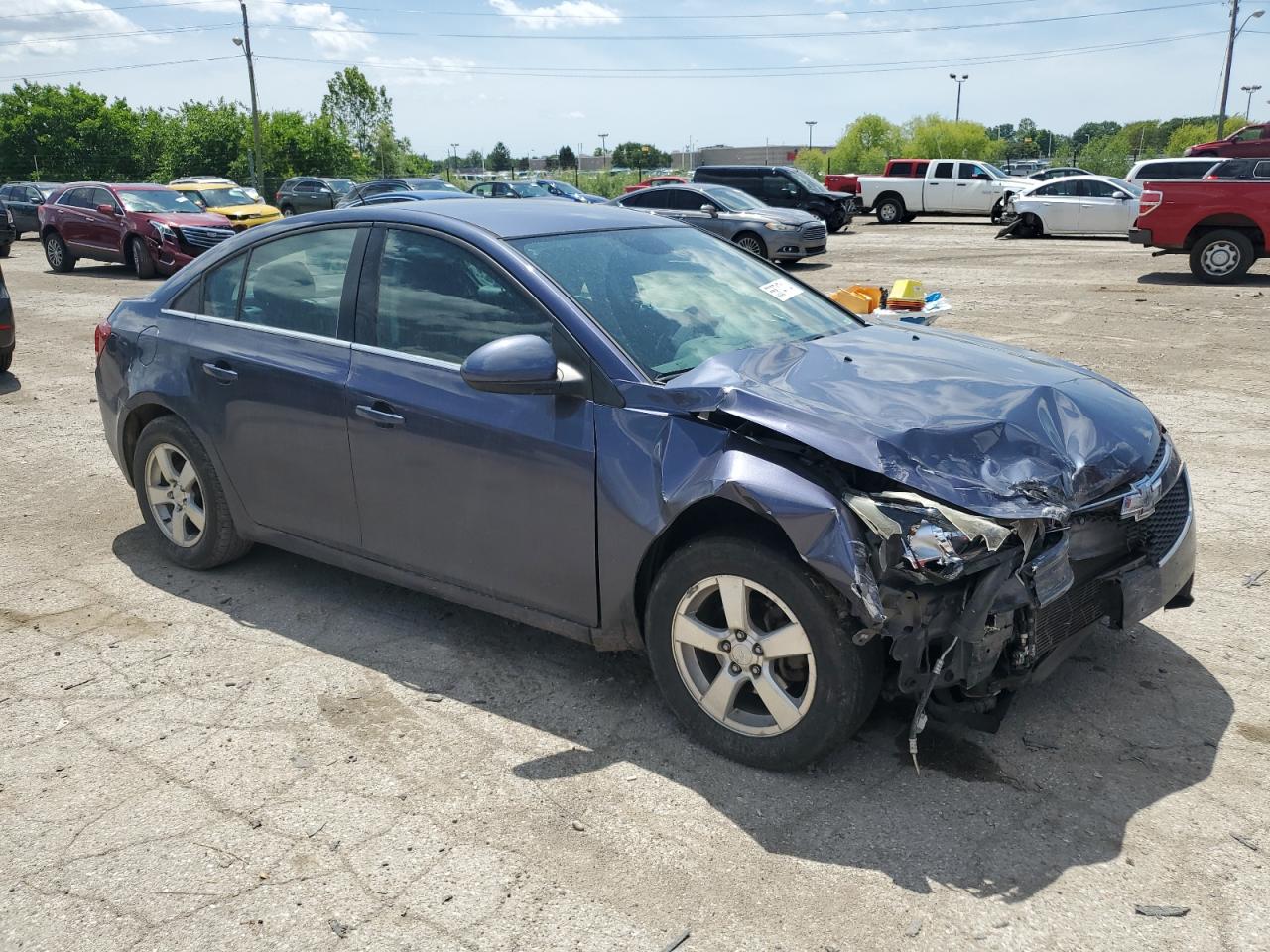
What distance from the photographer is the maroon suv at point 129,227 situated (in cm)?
1889

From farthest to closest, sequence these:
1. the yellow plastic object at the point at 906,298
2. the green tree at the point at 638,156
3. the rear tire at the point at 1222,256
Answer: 1. the green tree at the point at 638,156
2. the rear tire at the point at 1222,256
3. the yellow plastic object at the point at 906,298

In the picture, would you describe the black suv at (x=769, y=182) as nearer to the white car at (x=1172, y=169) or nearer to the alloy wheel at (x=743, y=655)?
the white car at (x=1172, y=169)

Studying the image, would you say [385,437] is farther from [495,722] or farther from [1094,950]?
[1094,950]

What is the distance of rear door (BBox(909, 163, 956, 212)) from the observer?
31.1m

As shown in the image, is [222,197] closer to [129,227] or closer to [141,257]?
[129,227]

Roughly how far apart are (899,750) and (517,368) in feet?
5.84

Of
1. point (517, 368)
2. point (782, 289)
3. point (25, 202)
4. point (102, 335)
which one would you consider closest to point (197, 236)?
point (102, 335)

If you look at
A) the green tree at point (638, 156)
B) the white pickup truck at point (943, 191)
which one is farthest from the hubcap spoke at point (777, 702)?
the green tree at point (638, 156)

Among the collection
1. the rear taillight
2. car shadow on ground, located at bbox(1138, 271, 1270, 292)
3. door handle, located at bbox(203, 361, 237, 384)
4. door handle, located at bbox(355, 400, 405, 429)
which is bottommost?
car shadow on ground, located at bbox(1138, 271, 1270, 292)

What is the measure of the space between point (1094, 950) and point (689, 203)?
1793 cm

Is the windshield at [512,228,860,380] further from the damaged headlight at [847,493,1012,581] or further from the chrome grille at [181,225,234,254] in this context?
the chrome grille at [181,225,234,254]

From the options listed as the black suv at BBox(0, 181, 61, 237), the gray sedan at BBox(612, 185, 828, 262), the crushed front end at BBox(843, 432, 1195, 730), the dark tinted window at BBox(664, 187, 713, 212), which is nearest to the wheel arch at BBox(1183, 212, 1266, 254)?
the gray sedan at BBox(612, 185, 828, 262)

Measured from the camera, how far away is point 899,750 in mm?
3457

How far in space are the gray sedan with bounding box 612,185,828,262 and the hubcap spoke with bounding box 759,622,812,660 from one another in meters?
15.4
